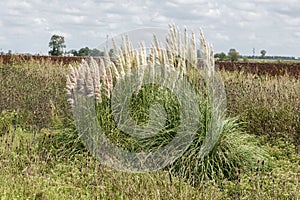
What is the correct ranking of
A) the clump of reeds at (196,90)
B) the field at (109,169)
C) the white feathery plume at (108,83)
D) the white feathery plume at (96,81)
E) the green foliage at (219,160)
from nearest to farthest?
the field at (109,169), the green foliage at (219,160), the clump of reeds at (196,90), the white feathery plume at (96,81), the white feathery plume at (108,83)

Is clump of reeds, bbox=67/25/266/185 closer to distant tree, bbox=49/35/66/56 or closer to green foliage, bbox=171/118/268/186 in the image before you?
green foliage, bbox=171/118/268/186

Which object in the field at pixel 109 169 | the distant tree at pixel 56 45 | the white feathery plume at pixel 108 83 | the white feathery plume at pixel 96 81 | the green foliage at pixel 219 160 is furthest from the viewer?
the distant tree at pixel 56 45

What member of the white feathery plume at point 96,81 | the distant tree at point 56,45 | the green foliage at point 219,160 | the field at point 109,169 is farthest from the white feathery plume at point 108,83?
the distant tree at point 56,45

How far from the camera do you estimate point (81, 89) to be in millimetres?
6426

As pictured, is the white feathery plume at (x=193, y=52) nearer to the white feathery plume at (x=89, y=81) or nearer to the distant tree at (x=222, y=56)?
the white feathery plume at (x=89, y=81)

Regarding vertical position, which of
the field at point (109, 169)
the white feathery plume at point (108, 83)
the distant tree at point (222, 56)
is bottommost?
A: the field at point (109, 169)

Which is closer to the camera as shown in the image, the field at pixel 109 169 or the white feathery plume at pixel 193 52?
the field at pixel 109 169

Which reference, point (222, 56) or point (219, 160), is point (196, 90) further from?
point (222, 56)

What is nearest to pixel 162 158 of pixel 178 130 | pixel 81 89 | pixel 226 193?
pixel 178 130

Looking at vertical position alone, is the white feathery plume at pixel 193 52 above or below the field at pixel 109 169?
above

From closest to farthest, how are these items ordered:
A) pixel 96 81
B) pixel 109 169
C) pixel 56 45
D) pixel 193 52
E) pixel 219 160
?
pixel 109 169
pixel 219 160
pixel 96 81
pixel 193 52
pixel 56 45

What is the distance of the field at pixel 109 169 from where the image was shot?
5043mm

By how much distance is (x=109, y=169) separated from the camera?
5730 millimetres

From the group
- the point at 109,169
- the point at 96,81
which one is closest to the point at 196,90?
the point at 96,81
